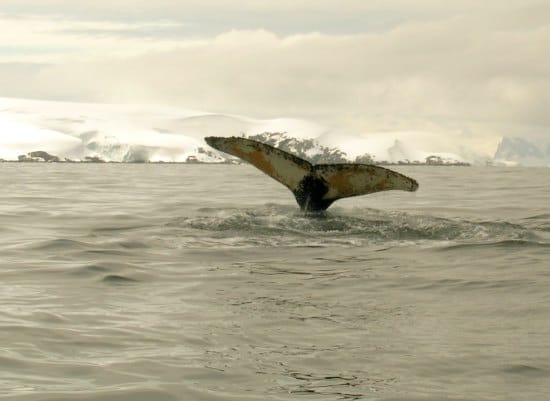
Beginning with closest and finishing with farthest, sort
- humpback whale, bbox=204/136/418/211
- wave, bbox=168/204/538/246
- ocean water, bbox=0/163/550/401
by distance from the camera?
1. ocean water, bbox=0/163/550/401
2. wave, bbox=168/204/538/246
3. humpback whale, bbox=204/136/418/211

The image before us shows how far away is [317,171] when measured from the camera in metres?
10.8

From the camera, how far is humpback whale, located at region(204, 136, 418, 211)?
10.5m

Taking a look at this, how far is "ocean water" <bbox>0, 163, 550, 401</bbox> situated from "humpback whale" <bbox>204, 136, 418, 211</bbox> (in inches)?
22.7

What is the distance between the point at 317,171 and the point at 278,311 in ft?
15.8

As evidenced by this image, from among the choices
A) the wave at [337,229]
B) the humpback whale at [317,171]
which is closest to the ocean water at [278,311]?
the wave at [337,229]

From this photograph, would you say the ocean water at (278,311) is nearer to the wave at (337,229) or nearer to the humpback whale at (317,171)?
the wave at (337,229)

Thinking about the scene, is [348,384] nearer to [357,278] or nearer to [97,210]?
[357,278]

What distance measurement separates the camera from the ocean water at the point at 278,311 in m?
4.36

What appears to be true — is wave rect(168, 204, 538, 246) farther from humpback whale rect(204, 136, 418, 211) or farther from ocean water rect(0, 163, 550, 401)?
humpback whale rect(204, 136, 418, 211)

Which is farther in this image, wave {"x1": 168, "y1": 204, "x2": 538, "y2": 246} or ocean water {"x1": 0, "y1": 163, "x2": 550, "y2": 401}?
wave {"x1": 168, "y1": 204, "x2": 538, "y2": 246}

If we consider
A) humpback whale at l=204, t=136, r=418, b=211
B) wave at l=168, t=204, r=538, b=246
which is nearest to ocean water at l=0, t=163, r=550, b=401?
wave at l=168, t=204, r=538, b=246

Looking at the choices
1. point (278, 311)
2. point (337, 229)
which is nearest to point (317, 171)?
point (337, 229)

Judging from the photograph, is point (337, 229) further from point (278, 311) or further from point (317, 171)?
point (278, 311)

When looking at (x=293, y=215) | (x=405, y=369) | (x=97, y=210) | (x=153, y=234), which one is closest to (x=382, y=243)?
(x=293, y=215)
